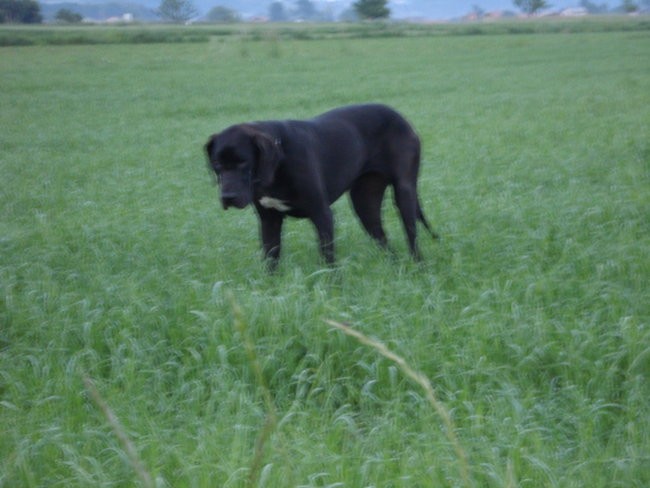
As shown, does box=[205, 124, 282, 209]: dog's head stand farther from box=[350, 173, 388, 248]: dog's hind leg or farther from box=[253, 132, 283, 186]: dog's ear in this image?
box=[350, 173, 388, 248]: dog's hind leg

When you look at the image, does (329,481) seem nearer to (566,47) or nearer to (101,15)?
(566,47)

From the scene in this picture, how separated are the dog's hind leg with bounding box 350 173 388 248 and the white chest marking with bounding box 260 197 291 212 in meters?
1.04

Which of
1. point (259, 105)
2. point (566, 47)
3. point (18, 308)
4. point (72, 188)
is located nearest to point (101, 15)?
point (566, 47)

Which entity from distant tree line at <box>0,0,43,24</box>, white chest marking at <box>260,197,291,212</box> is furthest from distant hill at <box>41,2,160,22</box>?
white chest marking at <box>260,197,291,212</box>

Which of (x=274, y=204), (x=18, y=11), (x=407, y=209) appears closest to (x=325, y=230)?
(x=274, y=204)

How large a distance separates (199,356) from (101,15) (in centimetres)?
8353

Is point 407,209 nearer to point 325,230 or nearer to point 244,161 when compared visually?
point 325,230

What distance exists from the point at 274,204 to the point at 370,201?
1.17m

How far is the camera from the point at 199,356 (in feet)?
14.7

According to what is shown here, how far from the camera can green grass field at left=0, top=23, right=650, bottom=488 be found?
3260 mm

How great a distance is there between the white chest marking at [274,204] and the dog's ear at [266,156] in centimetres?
22

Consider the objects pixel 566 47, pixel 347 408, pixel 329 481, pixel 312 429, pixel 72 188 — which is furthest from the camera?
pixel 566 47

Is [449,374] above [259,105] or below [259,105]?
above

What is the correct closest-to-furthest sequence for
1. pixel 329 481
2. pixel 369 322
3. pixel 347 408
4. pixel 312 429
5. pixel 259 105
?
pixel 329 481
pixel 312 429
pixel 347 408
pixel 369 322
pixel 259 105
